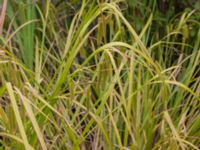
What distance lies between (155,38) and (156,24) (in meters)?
0.06

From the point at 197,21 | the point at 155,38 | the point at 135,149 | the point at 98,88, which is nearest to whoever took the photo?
the point at 135,149

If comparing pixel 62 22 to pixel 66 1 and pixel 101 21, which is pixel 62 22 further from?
pixel 101 21

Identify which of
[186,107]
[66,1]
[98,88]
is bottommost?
[186,107]

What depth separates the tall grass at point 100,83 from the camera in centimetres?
147

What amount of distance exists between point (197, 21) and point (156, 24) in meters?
0.20

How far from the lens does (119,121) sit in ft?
6.15

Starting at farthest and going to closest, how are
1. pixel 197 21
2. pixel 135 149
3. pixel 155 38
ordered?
1. pixel 155 38
2. pixel 197 21
3. pixel 135 149

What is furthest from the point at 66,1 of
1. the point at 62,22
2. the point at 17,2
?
the point at 17,2

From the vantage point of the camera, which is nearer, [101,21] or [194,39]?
[101,21]

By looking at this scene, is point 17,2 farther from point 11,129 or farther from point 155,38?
point 11,129

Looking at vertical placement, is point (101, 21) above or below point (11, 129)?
above

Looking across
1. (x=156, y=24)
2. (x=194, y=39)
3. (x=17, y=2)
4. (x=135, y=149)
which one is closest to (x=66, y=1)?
(x=17, y=2)

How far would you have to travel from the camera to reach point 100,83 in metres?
1.81

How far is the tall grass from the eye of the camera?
1467 mm
